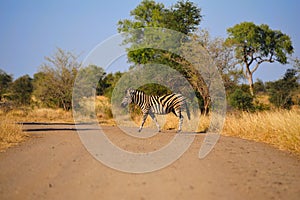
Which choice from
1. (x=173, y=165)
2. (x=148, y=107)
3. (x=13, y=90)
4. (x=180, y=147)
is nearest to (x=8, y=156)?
(x=173, y=165)

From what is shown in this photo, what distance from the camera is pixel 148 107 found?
15422mm

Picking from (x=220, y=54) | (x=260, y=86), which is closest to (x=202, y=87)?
(x=220, y=54)

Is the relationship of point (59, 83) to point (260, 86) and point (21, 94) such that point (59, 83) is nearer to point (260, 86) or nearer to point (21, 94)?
point (21, 94)

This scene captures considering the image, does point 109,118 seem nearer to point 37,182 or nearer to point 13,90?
point 13,90

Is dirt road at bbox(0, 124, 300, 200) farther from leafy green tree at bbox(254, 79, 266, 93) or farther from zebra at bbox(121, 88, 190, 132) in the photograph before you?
leafy green tree at bbox(254, 79, 266, 93)

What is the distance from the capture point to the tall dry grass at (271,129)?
9.64 metres

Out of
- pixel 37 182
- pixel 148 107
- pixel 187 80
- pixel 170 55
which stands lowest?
pixel 37 182

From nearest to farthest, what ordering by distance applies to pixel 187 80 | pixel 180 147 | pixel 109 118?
pixel 180 147 < pixel 187 80 < pixel 109 118

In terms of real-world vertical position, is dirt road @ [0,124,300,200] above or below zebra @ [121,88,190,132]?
below

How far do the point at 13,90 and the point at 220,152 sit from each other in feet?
106

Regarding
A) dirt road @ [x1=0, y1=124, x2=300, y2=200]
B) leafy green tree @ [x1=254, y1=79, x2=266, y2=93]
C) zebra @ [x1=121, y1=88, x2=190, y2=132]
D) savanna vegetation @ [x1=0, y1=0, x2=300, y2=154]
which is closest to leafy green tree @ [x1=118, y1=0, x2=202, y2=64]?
savanna vegetation @ [x1=0, y1=0, x2=300, y2=154]

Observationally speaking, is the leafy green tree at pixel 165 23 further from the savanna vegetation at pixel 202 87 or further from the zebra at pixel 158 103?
the zebra at pixel 158 103

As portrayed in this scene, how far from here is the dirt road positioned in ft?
15.6

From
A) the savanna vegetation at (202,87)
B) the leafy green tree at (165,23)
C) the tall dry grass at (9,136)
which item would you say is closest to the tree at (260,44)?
the savanna vegetation at (202,87)
